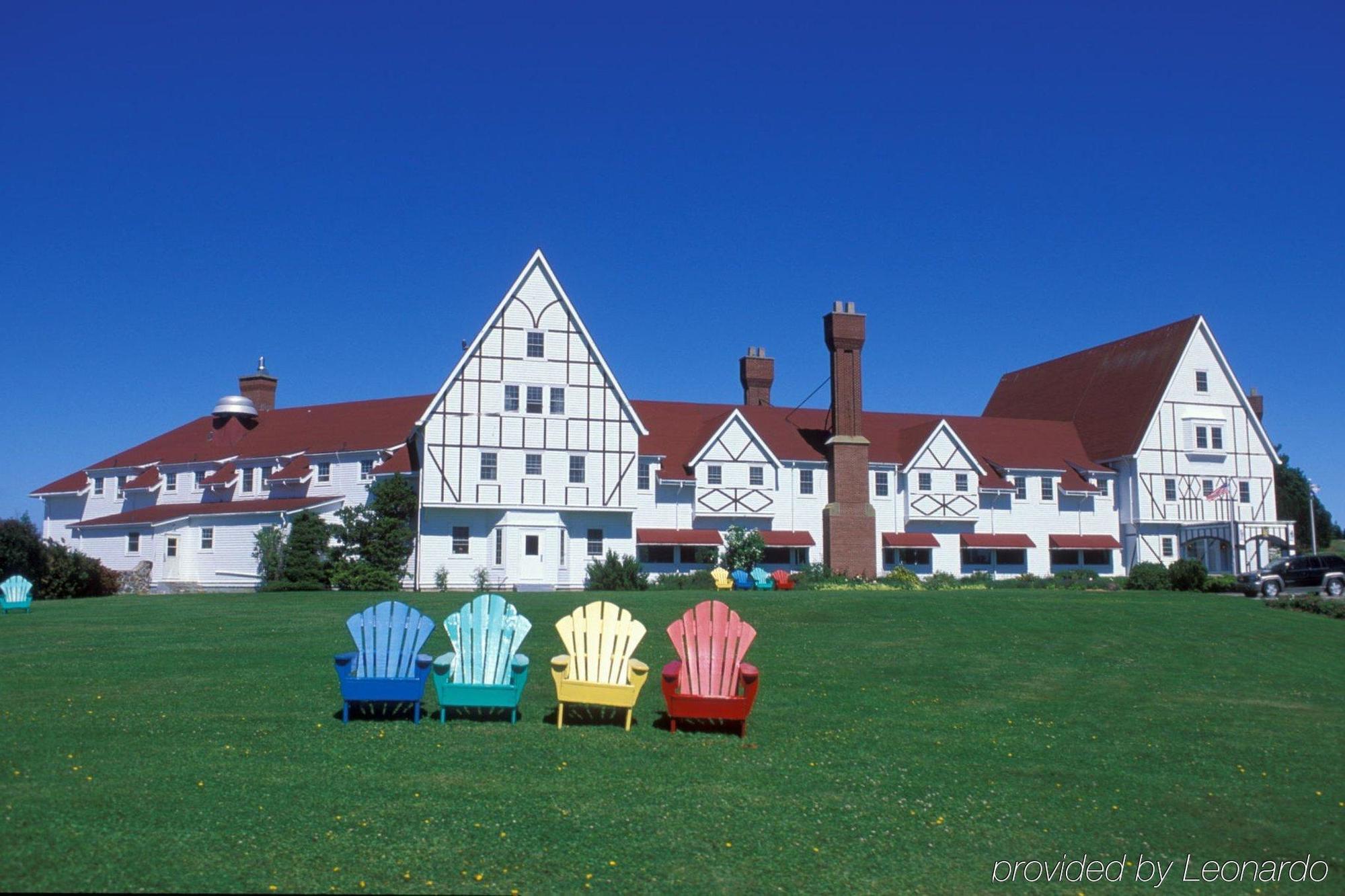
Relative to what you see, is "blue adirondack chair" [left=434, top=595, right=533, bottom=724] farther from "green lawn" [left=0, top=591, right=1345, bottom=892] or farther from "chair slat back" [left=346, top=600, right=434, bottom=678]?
"green lawn" [left=0, top=591, right=1345, bottom=892]

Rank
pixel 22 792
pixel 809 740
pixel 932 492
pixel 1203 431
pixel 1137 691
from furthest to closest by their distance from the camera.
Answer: pixel 1203 431 → pixel 932 492 → pixel 1137 691 → pixel 809 740 → pixel 22 792

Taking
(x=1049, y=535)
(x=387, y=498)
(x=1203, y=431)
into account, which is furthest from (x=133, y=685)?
(x=1203, y=431)

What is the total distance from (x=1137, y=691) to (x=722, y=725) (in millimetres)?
6531

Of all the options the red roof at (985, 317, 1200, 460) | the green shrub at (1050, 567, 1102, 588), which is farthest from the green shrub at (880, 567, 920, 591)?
the red roof at (985, 317, 1200, 460)

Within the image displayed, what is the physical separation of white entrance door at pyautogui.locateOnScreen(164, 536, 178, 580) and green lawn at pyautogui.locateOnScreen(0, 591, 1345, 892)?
2894 cm

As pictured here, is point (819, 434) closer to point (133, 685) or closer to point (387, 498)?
point (387, 498)

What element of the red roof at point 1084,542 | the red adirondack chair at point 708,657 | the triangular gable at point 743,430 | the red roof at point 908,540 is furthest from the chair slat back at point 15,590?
the red roof at point 1084,542

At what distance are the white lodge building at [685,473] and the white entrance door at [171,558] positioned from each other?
0.06 meters

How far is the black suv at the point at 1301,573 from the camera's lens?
117ft

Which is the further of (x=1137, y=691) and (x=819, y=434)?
(x=819, y=434)

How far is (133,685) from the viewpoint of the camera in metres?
13.4

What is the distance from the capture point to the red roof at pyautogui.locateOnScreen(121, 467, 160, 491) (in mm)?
50147

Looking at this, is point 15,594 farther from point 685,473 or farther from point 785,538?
point 785,538

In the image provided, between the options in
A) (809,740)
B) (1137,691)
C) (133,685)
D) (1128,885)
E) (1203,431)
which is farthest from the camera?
(1203,431)
